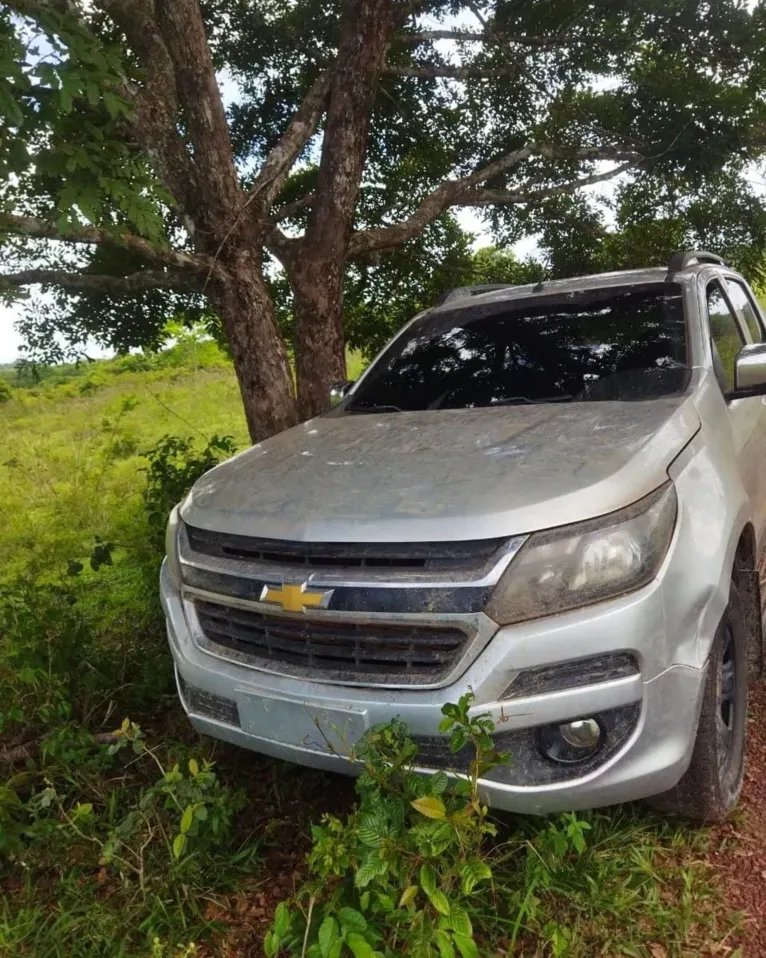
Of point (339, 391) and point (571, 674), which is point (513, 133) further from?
point (571, 674)

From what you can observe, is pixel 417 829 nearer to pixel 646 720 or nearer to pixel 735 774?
pixel 646 720

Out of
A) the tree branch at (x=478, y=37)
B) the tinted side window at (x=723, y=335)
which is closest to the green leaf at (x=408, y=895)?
the tinted side window at (x=723, y=335)

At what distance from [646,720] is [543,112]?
6541mm

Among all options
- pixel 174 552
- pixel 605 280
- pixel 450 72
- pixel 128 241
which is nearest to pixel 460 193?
pixel 450 72

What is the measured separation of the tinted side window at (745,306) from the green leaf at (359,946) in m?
3.14

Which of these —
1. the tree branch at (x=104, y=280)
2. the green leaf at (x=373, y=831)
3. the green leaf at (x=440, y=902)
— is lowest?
the green leaf at (x=440, y=902)

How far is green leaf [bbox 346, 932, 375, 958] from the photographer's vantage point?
1704 mm

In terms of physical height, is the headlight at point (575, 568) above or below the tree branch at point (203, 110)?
below

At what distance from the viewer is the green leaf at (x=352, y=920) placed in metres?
1.78

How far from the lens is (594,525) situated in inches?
74.7

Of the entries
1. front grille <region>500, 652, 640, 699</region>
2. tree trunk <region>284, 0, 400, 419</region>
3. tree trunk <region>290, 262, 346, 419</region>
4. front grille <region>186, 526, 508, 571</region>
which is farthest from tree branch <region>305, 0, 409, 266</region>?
front grille <region>500, 652, 640, 699</region>

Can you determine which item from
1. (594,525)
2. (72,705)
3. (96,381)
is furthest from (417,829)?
(96,381)

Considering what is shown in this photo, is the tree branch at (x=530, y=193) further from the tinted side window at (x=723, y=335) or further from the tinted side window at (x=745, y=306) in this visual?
the tinted side window at (x=723, y=335)

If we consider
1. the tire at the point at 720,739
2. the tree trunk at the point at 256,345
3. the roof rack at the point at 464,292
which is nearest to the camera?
the tire at the point at 720,739
